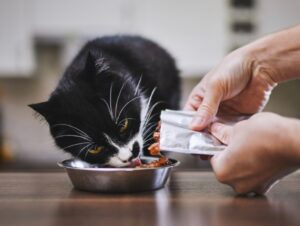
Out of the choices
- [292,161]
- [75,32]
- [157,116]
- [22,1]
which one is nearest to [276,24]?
[75,32]

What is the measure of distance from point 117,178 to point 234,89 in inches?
18.4

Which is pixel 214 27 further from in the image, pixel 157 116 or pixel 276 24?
pixel 157 116

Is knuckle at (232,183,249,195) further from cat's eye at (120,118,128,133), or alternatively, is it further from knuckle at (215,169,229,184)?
cat's eye at (120,118,128,133)

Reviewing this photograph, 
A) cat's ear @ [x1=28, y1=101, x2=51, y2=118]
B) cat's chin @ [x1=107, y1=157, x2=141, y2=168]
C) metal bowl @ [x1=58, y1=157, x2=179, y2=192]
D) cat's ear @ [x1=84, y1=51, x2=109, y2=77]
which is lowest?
cat's chin @ [x1=107, y1=157, x2=141, y2=168]

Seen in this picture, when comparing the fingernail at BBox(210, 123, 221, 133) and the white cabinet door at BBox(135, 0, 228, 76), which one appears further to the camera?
the white cabinet door at BBox(135, 0, 228, 76)

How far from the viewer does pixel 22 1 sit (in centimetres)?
330

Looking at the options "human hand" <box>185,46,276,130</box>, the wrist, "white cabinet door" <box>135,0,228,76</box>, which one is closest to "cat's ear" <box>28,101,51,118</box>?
"human hand" <box>185,46,276,130</box>

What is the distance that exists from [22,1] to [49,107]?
7.58ft

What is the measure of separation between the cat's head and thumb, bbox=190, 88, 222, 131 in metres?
0.22

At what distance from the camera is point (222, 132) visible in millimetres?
1010

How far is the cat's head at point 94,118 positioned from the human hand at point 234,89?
0.62 ft

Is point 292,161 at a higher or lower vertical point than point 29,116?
higher

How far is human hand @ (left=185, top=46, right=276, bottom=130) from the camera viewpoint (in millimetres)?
1145

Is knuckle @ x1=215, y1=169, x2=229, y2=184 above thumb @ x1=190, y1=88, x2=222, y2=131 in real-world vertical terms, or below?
below
